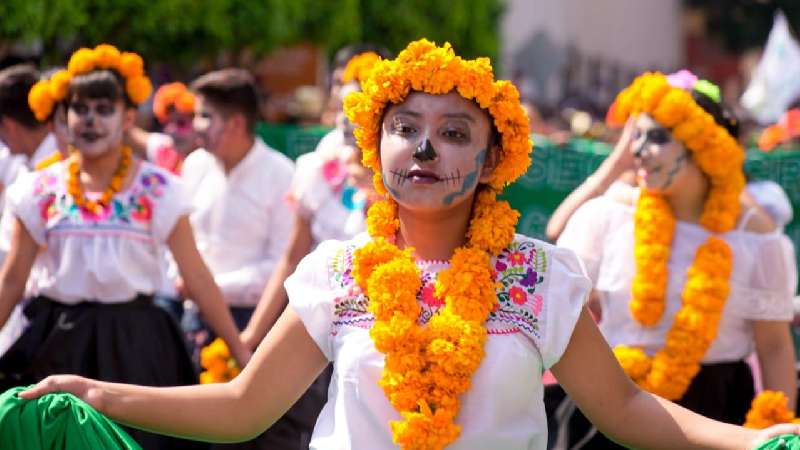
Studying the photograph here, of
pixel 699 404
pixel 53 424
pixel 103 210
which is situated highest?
pixel 103 210

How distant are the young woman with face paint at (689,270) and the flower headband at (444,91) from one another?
192 cm

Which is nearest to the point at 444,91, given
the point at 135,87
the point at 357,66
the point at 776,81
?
the point at 135,87

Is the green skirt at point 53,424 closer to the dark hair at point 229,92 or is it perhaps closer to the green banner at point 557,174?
the dark hair at point 229,92

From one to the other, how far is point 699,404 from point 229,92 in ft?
11.0

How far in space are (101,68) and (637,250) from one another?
2.43 metres

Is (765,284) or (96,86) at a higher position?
(96,86)

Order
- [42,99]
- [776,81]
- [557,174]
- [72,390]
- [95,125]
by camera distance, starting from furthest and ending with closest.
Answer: [776,81]
[557,174]
[42,99]
[95,125]
[72,390]

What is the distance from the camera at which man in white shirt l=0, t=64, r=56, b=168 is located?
8133 mm

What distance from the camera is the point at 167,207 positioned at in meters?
6.26

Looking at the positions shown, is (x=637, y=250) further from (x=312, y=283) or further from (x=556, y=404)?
(x=312, y=283)

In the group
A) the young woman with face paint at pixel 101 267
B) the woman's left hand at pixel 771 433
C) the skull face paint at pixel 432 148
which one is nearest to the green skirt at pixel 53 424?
the skull face paint at pixel 432 148

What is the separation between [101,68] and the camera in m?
6.66

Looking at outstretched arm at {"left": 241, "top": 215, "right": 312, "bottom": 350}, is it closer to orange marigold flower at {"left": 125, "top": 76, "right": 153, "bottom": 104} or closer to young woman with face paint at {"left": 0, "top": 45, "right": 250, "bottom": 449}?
young woman with face paint at {"left": 0, "top": 45, "right": 250, "bottom": 449}

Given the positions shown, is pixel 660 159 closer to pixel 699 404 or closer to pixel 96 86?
pixel 699 404
